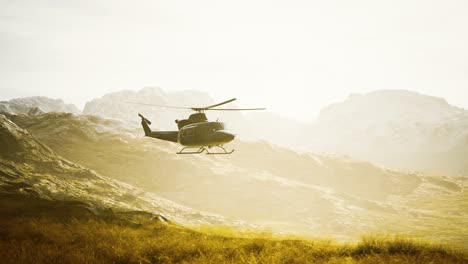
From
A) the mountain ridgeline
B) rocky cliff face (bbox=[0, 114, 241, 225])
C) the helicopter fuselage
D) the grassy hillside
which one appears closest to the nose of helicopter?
the helicopter fuselage

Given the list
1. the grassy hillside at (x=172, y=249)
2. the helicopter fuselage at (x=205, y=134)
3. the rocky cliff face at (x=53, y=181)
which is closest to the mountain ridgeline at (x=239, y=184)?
the rocky cliff face at (x=53, y=181)

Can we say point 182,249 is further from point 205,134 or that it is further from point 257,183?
point 257,183

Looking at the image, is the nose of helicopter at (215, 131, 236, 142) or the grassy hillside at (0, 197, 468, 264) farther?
the nose of helicopter at (215, 131, 236, 142)

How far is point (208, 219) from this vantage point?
51.6 m

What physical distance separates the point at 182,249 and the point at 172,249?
0.32m

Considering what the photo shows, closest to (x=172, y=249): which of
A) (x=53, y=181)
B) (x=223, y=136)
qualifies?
(x=223, y=136)

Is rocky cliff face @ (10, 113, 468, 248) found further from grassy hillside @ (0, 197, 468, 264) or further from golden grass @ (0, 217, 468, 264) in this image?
golden grass @ (0, 217, 468, 264)

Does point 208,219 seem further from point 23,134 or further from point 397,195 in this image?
point 397,195

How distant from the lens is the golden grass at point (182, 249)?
28.5 ft

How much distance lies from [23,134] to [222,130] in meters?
39.3

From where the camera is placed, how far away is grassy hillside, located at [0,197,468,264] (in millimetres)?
8688

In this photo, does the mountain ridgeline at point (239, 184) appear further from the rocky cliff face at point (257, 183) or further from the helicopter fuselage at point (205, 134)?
the helicopter fuselage at point (205, 134)

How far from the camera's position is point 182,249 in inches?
384

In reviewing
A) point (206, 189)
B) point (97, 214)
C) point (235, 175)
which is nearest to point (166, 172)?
point (206, 189)
